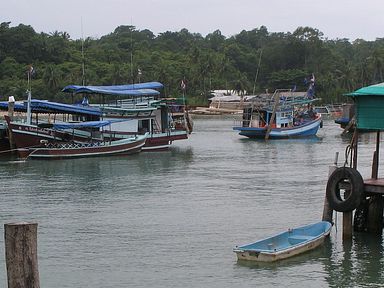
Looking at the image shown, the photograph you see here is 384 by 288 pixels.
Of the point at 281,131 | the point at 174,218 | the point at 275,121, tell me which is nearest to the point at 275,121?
the point at 275,121

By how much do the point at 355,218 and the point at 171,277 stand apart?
608 centimetres

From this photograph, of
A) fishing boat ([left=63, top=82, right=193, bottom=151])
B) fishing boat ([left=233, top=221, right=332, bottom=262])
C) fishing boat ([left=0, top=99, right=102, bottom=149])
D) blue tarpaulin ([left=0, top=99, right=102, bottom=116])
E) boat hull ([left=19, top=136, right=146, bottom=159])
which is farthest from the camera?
fishing boat ([left=63, top=82, right=193, bottom=151])

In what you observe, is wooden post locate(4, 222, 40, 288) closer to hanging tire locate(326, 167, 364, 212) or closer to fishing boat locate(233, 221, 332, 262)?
fishing boat locate(233, 221, 332, 262)

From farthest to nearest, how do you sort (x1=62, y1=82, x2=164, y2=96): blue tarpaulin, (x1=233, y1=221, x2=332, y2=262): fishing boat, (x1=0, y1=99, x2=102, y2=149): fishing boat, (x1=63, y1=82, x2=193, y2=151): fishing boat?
(x1=62, y1=82, x2=164, y2=96): blue tarpaulin < (x1=63, y1=82, x2=193, y2=151): fishing boat < (x1=0, y1=99, x2=102, y2=149): fishing boat < (x1=233, y1=221, x2=332, y2=262): fishing boat

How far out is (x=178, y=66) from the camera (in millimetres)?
120250

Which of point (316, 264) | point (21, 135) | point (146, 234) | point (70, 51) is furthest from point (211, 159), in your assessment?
point (70, 51)

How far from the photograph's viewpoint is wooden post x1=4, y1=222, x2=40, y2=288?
10156mm

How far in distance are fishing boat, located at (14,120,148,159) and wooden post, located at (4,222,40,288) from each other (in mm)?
31152

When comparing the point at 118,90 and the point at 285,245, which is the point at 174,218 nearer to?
the point at 285,245

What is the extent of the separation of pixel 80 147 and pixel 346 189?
2492 cm

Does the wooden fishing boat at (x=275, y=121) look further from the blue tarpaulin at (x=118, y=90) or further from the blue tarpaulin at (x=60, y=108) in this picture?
the blue tarpaulin at (x=60, y=108)

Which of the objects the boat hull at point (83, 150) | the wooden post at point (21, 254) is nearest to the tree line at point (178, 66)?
the boat hull at point (83, 150)

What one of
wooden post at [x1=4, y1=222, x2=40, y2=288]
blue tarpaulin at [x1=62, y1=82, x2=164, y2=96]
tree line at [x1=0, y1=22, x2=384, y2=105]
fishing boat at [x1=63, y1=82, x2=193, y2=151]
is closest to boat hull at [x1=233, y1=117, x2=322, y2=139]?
fishing boat at [x1=63, y1=82, x2=193, y2=151]

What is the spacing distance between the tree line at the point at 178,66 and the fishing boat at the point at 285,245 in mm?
77312
